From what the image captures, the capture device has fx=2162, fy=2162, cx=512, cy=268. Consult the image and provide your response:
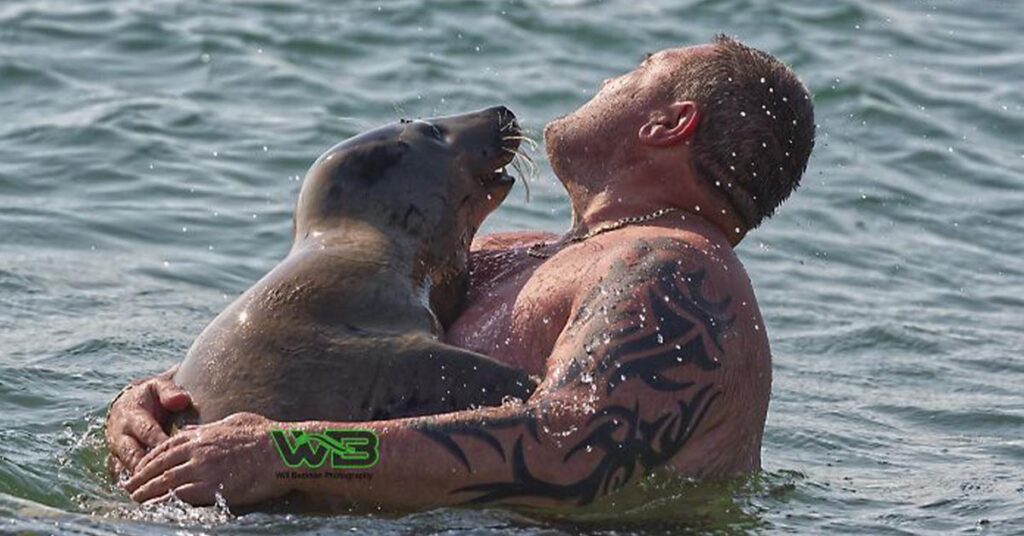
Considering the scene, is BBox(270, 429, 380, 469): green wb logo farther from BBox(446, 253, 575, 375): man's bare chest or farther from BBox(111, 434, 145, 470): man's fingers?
BBox(446, 253, 575, 375): man's bare chest

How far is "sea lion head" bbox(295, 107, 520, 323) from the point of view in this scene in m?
6.68

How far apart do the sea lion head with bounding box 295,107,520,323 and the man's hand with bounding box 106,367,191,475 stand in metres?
0.66

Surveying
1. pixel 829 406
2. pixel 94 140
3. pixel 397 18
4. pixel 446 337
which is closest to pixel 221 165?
pixel 94 140

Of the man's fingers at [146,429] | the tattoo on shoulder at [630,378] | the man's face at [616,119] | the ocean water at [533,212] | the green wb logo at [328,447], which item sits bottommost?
the ocean water at [533,212]

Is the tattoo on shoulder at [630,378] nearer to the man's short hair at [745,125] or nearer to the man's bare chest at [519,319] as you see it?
the man's bare chest at [519,319]

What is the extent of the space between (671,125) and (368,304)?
1.32 meters

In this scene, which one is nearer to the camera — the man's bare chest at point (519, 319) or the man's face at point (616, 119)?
the man's bare chest at point (519, 319)

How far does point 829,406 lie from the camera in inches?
359

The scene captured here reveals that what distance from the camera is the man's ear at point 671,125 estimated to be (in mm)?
6969

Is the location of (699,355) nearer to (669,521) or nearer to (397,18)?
(669,521)

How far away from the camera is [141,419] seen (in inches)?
250

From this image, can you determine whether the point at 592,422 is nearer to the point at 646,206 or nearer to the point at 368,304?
the point at 368,304

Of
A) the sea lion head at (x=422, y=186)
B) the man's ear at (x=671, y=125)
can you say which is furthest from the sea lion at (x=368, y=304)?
the man's ear at (x=671, y=125)

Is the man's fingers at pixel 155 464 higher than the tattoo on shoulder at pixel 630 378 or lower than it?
lower
